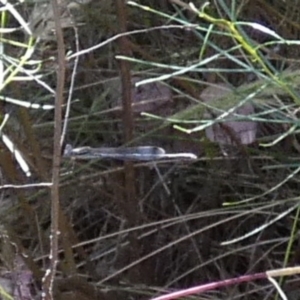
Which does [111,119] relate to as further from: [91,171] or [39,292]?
[39,292]

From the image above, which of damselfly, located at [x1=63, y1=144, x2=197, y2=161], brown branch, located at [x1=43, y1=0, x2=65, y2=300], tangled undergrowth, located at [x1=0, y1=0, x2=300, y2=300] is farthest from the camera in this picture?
tangled undergrowth, located at [x1=0, y1=0, x2=300, y2=300]

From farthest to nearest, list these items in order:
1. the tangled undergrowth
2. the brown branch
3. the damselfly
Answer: the tangled undergrowth, the damselfly, the brown branch

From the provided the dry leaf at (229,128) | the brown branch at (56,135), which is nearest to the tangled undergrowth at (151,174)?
the dry leaf at (229,128)

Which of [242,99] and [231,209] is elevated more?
[242,99]

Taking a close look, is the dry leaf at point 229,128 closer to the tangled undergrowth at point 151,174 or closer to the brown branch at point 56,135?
the tangled undergrowth at point 151,174

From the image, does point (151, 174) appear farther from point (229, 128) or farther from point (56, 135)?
point (56, 135)

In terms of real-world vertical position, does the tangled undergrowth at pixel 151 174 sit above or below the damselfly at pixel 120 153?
below

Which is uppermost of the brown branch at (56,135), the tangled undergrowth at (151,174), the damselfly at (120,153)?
the brown branch at (56,135)

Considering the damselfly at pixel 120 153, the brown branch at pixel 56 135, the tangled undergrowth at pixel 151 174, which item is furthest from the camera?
the tangled undergrowth at pixel 151 174

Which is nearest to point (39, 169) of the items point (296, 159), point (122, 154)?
point (122, 154)

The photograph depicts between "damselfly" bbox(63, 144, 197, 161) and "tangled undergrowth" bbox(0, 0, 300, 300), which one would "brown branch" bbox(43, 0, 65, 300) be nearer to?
"damselfly" bbox(63, 144, 197, 161)

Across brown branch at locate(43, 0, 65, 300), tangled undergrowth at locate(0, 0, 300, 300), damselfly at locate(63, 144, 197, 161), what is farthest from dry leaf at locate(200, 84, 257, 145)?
brown branch at locate(43, 0, 65, 300)
